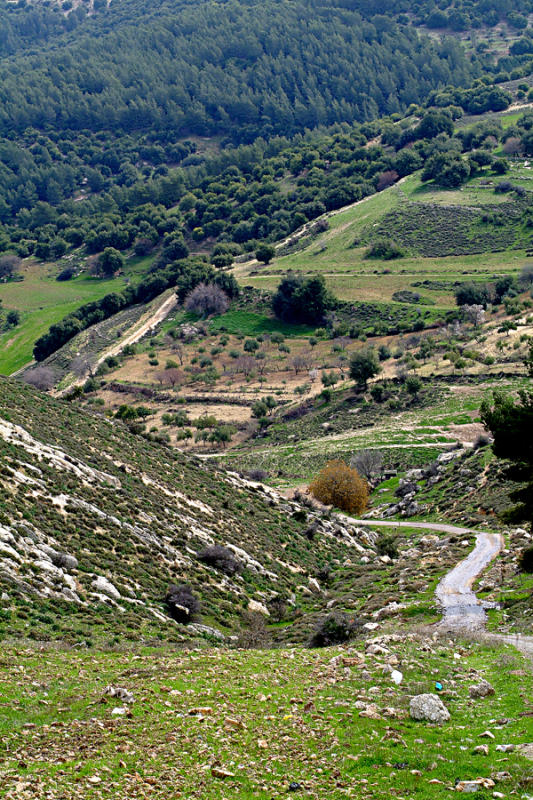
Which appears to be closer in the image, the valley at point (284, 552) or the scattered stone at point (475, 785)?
the scattered stone at point (475, 785)

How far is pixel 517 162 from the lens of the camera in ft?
486

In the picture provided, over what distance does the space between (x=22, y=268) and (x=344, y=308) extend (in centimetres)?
8503

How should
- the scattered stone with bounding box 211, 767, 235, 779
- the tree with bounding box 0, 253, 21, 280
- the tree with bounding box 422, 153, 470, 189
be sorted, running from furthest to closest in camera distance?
the tree with bounding box 0, 253, 21, 280 < the tree with bounding box 422, 153, 470, 189 < the scattered stone with bounding box 211, 767, 235, 779

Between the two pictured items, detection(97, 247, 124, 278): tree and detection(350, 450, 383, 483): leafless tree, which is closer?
detection(350, 450, 383, 483): leafless tree

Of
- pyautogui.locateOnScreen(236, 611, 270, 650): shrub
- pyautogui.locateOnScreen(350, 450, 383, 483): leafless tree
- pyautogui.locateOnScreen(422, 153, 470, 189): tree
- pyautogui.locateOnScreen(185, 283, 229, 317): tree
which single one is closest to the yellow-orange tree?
pyautogui.locateOnScreen(350, 450, 383, 483): leafless tree

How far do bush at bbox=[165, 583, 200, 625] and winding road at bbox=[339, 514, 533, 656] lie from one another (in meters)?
8.18

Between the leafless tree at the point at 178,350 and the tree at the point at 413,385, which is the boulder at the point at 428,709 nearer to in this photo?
the tree at the point at 413,385

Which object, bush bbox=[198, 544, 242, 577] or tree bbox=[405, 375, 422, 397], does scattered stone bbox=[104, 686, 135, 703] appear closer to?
bush bbox=[198, 544, 242, 577]

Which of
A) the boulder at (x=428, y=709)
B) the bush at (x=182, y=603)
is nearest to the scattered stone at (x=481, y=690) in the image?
the boulder at (x=428, y=709)

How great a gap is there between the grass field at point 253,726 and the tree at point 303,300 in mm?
98418

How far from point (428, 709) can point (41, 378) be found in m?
100

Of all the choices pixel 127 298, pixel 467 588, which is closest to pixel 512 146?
pixel 127 298

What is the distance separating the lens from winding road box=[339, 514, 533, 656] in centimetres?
A: 2010

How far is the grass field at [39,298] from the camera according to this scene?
128 m
